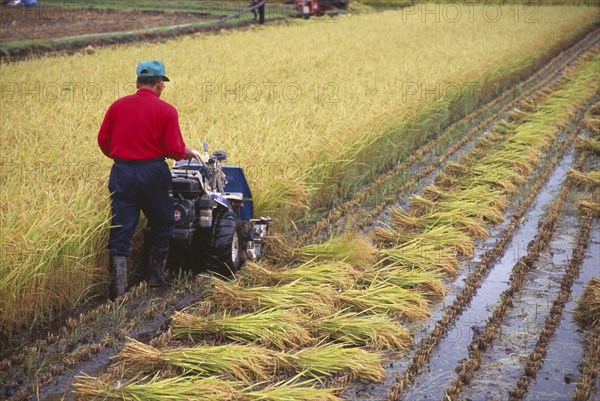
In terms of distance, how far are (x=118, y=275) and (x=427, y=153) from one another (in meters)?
5.63

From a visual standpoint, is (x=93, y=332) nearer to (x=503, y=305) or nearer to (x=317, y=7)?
(x=503, y=305)

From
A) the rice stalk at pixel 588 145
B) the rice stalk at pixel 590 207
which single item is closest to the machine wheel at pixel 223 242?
the rice stalk at pixel 590 207

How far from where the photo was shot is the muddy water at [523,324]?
416 centimetres

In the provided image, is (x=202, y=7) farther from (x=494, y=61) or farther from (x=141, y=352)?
(x=141, y=352)

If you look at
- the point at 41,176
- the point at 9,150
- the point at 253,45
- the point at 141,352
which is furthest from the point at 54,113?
the point at 253,45

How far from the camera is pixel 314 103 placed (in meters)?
10.4

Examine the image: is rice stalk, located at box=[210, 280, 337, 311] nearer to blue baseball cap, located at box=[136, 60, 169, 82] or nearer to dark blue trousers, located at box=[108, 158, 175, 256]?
dark blue trousers, located at box=[108, 158, 175, 256]

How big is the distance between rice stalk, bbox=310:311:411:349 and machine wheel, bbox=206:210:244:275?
3.02ft

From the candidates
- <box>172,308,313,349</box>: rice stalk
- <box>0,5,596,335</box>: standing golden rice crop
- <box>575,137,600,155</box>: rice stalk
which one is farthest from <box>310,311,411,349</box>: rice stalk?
<box>575,137,600,155</box>: rice stalk

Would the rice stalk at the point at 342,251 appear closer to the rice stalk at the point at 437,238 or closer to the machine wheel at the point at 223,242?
the rice stalk at the point at 437,238

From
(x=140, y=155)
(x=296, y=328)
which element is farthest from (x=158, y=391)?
(x=140, y=155)

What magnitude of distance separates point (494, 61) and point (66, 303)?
474 inches

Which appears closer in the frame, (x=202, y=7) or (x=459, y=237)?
(x=459, y=237)

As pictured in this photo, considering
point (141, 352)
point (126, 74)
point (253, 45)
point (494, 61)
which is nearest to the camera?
point (141, 352)
